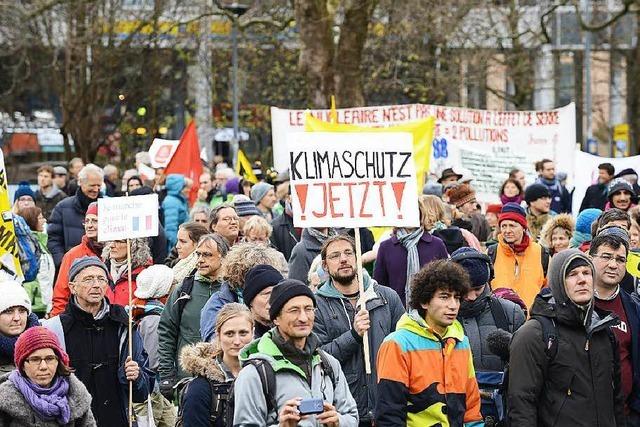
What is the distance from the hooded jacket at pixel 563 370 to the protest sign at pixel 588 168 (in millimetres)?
9890

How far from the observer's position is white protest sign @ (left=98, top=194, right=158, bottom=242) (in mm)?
10188

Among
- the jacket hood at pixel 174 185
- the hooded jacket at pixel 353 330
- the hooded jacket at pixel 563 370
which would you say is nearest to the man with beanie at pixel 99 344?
the hooded jacket at pixel 353 330

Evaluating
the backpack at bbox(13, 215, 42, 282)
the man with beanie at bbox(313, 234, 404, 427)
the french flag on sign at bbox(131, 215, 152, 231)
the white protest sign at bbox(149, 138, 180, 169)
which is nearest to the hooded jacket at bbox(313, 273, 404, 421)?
the man with beanie at bbox(313, 234, 404, 427)

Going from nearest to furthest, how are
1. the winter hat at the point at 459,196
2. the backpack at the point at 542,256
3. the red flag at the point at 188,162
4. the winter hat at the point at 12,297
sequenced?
the winter hat at the point at 12,297 < the backpack at the point at 542,256 < the winter hat at the point at 459,196 < the red flag at the point at 188,162

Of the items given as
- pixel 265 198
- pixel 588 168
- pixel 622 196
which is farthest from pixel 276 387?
pixel 588 168

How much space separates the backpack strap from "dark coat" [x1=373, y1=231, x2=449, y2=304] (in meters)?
2.30

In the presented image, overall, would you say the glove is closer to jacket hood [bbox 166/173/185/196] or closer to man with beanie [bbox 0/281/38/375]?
man with beanie [bbox 0/281/38/375]

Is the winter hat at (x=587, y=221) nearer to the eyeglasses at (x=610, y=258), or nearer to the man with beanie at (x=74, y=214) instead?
the eyeglasses at (x=610, y=258)

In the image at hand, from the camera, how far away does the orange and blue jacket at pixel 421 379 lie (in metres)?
7.00

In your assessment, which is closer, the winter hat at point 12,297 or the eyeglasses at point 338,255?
the winter hat at point 12,297

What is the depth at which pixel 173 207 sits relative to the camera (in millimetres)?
16484

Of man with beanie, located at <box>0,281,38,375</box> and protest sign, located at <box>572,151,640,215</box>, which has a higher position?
protest sign, located at <box>572,151,640,215</box>

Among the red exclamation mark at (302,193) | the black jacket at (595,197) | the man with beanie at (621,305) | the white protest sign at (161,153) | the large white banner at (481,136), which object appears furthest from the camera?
the white protest sign at (161,153)

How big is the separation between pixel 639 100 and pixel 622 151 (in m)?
4.11
